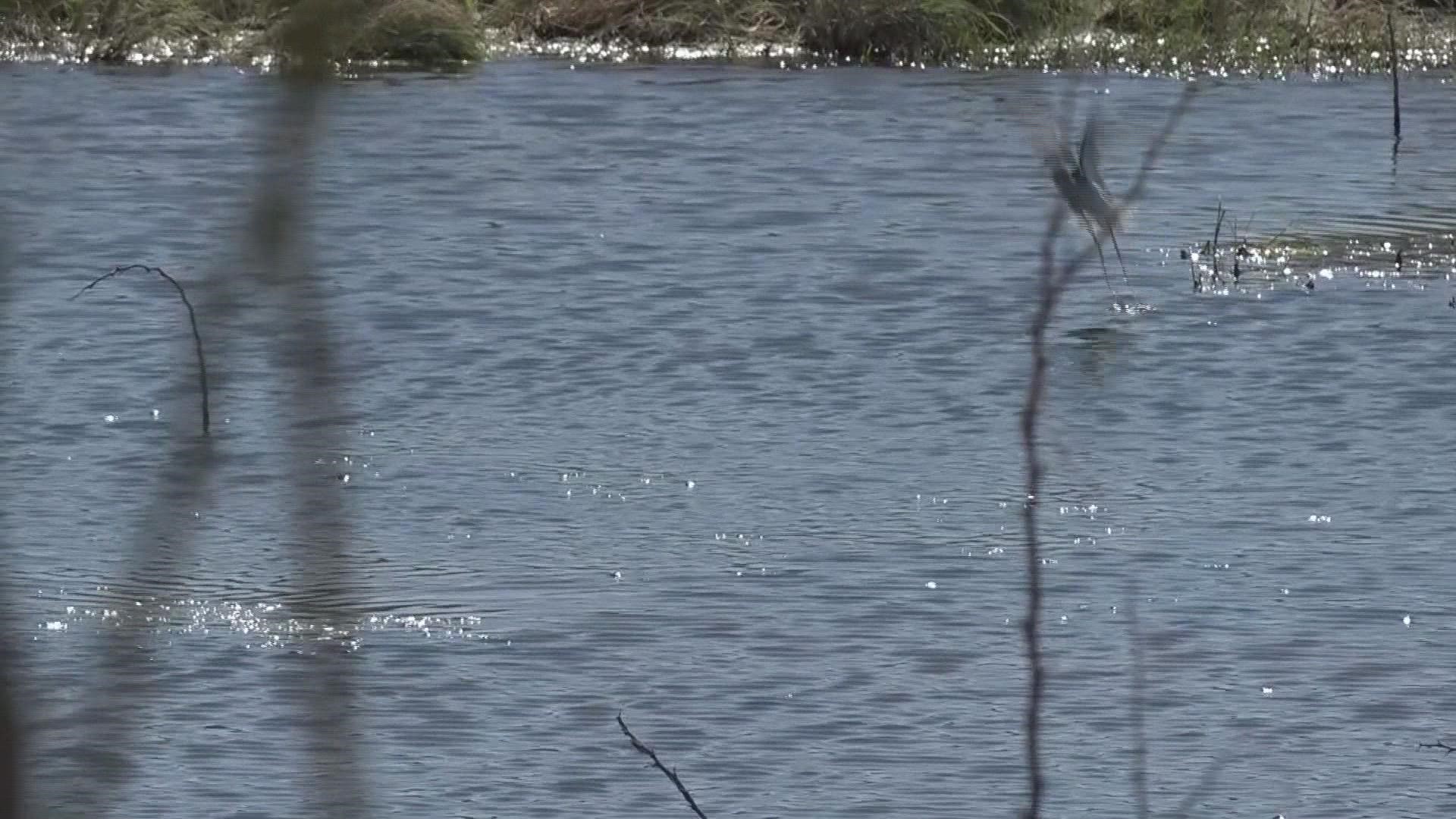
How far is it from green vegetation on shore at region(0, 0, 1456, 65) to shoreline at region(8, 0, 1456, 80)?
0.06ft

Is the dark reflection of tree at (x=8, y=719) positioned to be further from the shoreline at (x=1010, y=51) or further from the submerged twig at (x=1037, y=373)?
the shoreline at (x=1010, y=51)

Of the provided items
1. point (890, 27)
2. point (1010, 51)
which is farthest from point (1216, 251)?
point (890, 27)

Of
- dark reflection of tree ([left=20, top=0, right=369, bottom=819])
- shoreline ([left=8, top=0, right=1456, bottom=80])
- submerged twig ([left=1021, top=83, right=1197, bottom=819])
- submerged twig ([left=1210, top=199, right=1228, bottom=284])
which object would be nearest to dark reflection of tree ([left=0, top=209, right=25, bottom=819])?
dark reflection of tree ([left=20, top=0, right=369, bottom=819])

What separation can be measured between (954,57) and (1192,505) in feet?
40.4

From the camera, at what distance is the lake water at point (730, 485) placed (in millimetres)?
5781

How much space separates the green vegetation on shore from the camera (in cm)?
2028

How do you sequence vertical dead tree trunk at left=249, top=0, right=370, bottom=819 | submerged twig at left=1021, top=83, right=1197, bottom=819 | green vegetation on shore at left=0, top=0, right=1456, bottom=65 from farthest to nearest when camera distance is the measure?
green vegetation on shore at left=0, top=0, right=1456, bottom=65 → submerged twig at left=1021, top=83, right=1197, bottom=819 → vertical dead tree trunk at left=249, top=0, right=370, bottom=819

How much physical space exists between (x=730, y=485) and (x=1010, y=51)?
1191 cm

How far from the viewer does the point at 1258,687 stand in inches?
258

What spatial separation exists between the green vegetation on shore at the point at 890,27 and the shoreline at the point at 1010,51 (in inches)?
0.7

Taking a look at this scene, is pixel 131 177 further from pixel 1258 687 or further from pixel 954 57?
pixel 1258 687

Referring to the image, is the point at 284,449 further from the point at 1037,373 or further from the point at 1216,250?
the point at 1216,250

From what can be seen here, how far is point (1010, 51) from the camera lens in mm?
20297

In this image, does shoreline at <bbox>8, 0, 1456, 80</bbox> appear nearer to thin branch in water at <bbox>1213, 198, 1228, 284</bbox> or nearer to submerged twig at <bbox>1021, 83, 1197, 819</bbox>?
thin branch in water at <bbox>1213, 198, 1228, 284</bbox>
